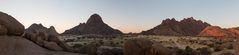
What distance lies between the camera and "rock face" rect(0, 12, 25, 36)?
101ft

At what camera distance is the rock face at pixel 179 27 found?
172 metres

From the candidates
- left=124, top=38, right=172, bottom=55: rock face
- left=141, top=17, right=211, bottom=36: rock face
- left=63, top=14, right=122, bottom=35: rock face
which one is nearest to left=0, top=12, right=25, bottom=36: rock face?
left=124, top=38, right=172, bottom=55: rock face

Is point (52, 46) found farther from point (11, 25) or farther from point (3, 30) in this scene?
point (3, 30)

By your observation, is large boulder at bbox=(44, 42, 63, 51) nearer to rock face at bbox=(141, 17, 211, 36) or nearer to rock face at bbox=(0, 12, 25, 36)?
rock face at bbox=(0, 12, 25, 36)

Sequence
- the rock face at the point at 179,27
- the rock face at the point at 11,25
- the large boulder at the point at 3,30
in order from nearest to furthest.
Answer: the large boulder at the point at 3,30 < the rock face at the point at 11,25 < the rock face at the point at 179,27

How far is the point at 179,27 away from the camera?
183m

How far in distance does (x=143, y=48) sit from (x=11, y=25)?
34.7 feet

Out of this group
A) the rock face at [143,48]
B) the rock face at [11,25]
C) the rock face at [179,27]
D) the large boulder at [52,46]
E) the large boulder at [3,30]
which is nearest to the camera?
the rock face at [143,48]

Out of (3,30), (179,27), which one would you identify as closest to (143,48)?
(3,30)

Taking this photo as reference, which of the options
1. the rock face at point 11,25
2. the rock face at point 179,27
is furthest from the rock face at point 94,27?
the rock face at point 11,25

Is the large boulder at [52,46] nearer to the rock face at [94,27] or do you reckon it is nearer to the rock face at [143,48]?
the rock face at [143,48]

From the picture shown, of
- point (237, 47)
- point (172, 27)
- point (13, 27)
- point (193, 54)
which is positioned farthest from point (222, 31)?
point (237, 47)

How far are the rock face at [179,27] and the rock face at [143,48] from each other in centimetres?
13886

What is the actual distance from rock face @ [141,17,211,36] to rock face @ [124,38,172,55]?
13886cm
